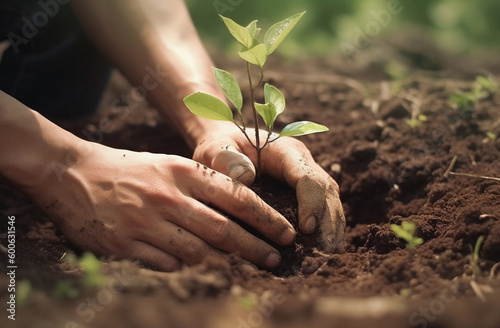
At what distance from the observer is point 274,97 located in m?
1.61

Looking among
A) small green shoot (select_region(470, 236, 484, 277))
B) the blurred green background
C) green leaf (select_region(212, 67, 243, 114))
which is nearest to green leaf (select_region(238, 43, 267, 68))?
green leaf (select_region(212, 67, 243, 114))

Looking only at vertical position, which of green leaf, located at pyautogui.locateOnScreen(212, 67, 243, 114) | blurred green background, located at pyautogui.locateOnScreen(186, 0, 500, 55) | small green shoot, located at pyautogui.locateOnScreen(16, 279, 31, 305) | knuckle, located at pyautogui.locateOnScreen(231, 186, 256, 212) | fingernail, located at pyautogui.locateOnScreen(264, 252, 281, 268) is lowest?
blurred green background, located at pyautogui.locateOnScreen(186, 0, 500, 55)

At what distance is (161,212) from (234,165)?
268 millimetres

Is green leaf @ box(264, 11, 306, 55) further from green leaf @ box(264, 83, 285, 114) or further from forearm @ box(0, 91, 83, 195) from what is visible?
forearm @ box(0, 91, 83, 195)

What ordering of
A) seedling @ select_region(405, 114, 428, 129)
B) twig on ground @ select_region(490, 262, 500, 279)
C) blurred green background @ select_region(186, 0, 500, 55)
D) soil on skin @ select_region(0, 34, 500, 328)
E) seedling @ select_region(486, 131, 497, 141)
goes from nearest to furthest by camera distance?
soil on skin @ select_region(0, 34, 500, 328)
twig on ground @ select_region(490, 262, 500, 279)
seedling @ select_region(486, 131, 497, 141)
seedling @ select_region(405, 114, 428, 129)
blurred green background @ select_region(186, 0, 500, 55)

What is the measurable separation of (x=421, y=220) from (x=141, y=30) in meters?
1.35

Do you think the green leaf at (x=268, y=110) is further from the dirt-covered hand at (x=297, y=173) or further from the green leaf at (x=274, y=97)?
the dirt-covered hand at (x=297, y=173)

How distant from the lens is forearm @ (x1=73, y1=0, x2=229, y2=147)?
6.88ft

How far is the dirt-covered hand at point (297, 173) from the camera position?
1.61 m

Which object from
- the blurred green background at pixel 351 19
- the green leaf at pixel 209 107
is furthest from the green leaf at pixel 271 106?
the blurred green background at pixel 351 19

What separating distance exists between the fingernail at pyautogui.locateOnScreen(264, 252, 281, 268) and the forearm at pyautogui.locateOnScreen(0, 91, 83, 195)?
0.67 metres

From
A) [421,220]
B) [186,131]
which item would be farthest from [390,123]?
[186,131]

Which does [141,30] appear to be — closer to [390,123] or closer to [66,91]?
[66,91]

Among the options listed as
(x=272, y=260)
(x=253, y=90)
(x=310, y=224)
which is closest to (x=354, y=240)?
(x=310, y=224)
